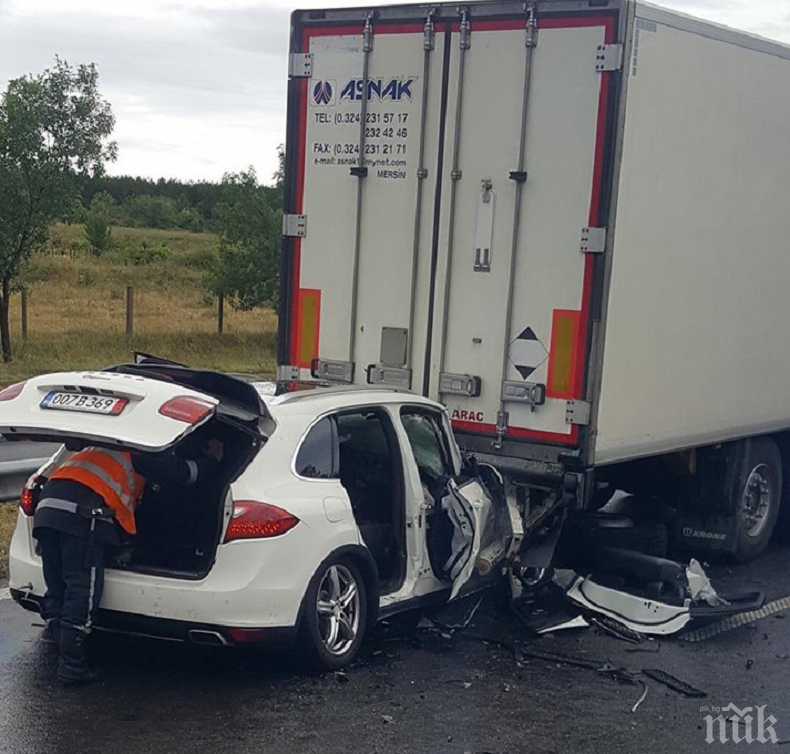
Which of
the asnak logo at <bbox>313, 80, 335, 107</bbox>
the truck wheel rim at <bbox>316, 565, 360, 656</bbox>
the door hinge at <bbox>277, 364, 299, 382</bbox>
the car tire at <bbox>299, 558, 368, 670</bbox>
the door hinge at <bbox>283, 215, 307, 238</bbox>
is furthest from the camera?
the door hinge at <bbox>277, 364, 299, 382</bbox>

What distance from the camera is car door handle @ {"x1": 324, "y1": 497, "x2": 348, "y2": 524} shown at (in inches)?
244

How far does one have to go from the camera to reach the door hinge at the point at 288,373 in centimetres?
899

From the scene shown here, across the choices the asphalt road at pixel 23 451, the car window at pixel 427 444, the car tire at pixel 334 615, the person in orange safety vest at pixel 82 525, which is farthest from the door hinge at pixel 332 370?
the asphalt road at pixel 23 451

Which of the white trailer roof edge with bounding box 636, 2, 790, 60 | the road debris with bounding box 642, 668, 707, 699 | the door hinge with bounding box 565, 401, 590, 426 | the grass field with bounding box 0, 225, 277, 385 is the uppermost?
the white trailer roof edge with bounding box 636, 2, 790, 60

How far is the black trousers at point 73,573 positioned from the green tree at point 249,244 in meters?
19.5

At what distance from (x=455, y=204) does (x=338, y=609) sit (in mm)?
3024

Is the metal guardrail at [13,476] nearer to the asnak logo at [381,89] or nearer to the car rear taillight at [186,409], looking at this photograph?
the car rear taillight at [186,409]

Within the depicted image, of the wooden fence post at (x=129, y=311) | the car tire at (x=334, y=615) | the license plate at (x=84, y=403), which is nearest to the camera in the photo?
the license plate at (x=84, y=403)

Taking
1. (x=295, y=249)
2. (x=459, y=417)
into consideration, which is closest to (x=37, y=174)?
(x=295, y=249)

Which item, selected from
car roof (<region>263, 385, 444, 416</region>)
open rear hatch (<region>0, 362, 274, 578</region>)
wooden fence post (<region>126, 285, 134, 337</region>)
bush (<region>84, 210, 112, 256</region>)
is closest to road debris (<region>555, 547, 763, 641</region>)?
car roof (<region>263, 385, 444, 416</region>)

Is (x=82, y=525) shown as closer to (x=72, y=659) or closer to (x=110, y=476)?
(x=110, y=476)

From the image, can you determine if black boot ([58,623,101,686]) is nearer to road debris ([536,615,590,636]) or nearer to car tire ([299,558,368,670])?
car tire ([299,558,368,670])

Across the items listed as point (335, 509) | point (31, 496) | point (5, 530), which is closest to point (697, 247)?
point (335, 509)

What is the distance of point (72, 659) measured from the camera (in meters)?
5.91
